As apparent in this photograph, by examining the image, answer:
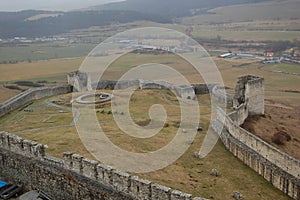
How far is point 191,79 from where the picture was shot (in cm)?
8350

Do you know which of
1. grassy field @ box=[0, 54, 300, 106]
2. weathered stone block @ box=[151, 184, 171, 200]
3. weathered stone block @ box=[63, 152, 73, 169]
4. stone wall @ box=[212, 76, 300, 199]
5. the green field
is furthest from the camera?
the green field

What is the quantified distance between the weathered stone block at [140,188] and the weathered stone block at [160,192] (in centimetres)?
26

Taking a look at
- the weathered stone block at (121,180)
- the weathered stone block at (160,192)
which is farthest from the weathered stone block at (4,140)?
the weathered stone block at (160,192)

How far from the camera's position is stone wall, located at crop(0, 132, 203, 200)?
1673 centimetres

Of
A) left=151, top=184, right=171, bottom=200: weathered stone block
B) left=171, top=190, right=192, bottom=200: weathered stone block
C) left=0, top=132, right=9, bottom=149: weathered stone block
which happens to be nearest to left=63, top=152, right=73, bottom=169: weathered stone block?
left=0, top=132, right=9, bottom=149: weathered stone block

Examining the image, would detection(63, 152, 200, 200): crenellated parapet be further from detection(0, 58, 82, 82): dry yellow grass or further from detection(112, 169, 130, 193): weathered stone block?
detection(0, 58, 82, 82): dry yellow grass

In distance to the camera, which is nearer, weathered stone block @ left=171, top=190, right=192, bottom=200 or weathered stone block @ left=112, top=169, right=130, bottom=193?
weathered stone block @ left=171, top=190, right=192, bottom=200

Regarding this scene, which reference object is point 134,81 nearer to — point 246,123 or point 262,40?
point 246,123

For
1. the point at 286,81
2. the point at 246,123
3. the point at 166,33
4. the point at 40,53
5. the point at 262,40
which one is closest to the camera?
the point at 246,123

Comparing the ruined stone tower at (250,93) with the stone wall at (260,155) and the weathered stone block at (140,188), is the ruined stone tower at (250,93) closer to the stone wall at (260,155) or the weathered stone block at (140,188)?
the stone wall at (260,155)

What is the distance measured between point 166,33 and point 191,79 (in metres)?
102

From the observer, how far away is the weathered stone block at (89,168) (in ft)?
60.8

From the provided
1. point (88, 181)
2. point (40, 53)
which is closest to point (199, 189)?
point (88, 181)

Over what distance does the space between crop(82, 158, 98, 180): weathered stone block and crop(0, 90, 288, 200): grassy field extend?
276 centimetres
